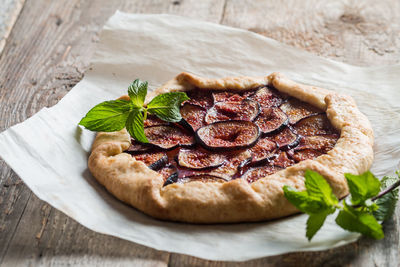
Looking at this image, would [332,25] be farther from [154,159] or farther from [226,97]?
[154,159]

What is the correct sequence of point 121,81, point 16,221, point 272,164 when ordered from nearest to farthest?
point 16,221, point 272,164, point 121,81

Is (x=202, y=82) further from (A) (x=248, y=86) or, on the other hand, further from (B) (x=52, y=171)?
(B) (x=52, y=171)

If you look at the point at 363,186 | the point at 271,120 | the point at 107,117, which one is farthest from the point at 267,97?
the point at 363,186

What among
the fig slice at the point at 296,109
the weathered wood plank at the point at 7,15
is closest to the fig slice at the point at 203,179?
the fig slice at the point at 296,109

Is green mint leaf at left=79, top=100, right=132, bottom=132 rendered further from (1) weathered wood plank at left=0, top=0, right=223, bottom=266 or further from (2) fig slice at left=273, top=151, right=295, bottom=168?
(2) fig slice at left=273, top=151, right=295, bottom=168

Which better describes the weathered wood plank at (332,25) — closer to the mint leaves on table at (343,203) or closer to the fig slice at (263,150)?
the fig slice at (263,150)

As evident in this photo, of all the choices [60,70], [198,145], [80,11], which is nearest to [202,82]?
[198,145]
